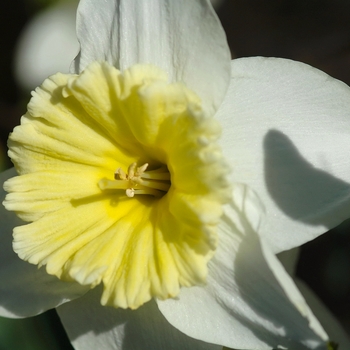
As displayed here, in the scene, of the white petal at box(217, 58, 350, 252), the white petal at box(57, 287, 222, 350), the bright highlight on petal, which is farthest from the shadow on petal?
the white petal at box(57, 287, 222, 350)

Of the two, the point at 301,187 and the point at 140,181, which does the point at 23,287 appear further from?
the point at 301,187

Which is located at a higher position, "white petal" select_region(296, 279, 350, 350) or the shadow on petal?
the shadow on petal

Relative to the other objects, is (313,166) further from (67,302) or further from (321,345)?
(67,302)

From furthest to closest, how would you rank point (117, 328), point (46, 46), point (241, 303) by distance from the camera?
point (46, 46) → point (117, 328) → point (241, 303)

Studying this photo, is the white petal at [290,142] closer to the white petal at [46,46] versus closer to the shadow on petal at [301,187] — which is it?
the shadow on petal at [301,187]

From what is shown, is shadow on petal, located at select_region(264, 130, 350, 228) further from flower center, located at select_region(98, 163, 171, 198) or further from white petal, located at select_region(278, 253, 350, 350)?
white petal, located at select_region(278, 253, 350, 350)

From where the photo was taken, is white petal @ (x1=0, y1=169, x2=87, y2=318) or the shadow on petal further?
white petal @ (x1=0, y1=169, x2=87, y2=318)

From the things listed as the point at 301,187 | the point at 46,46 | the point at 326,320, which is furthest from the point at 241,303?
the point at 46,46
